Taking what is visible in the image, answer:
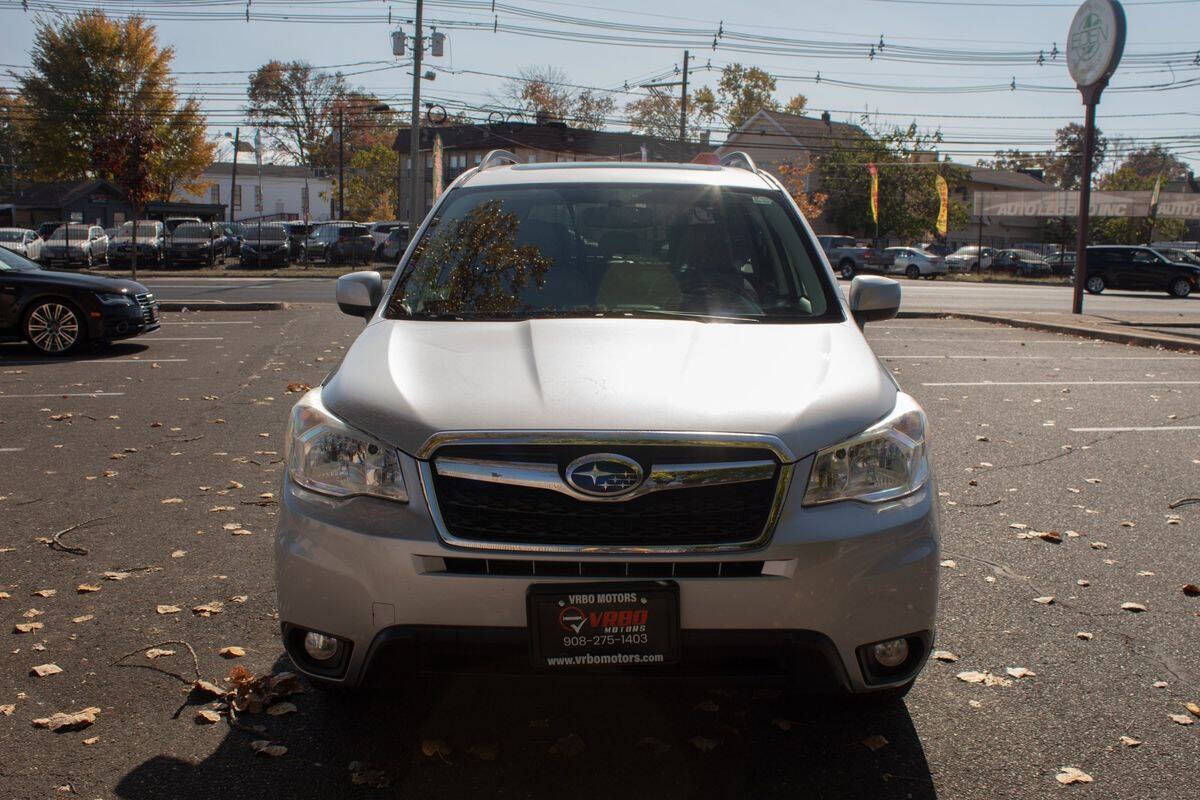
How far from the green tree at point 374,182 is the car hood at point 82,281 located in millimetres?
61226

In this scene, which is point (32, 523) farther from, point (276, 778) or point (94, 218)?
point (94, 218)

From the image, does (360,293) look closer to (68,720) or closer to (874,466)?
(68,720)

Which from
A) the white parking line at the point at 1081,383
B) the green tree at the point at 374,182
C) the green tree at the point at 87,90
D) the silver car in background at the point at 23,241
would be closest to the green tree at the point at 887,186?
the green tree at the point at 374,182

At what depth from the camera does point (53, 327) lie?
12617mm

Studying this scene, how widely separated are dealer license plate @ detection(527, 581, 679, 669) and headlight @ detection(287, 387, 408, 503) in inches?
19.3

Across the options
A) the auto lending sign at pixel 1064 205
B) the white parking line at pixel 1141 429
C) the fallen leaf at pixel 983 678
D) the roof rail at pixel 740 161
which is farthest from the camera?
the auto lending sign at pixel 1064 205

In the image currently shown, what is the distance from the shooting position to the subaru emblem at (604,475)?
2754mm

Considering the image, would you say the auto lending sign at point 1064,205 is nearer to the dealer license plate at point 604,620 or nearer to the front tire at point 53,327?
the front tire at point 53,327

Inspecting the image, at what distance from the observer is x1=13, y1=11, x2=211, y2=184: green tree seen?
55.7 metres

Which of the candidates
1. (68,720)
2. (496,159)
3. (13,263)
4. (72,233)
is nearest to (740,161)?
(496,159)

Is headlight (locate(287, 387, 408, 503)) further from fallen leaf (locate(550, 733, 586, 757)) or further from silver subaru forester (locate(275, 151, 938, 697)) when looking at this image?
fallen leaf (locate(550, 733, 586, 757))

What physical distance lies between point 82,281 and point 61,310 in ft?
1.52

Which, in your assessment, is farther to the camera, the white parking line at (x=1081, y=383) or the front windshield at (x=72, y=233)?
the front windshield at (x=72, y=233)

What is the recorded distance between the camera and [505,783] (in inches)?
117
